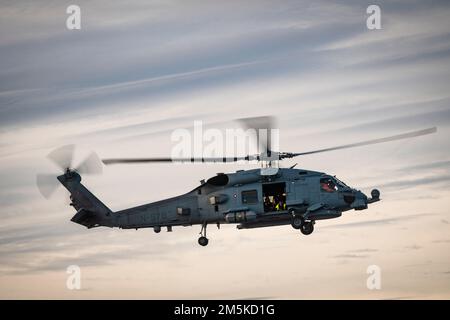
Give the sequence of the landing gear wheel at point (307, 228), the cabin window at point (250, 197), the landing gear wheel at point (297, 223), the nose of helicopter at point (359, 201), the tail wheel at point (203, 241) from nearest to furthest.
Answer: the nose of helicopter at point (359, 201)
the landing gear wheel at point (297, 223)
the landing gear wheel at point (307, 228)
the cabin window at point (250, 197)
the tail wheel at point (203, 241)

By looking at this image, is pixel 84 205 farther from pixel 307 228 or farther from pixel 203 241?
pixel 307 228

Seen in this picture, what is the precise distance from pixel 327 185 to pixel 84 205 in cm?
2240

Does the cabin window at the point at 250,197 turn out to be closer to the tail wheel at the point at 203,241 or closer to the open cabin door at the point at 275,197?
the open cabin door at the point at 275,197

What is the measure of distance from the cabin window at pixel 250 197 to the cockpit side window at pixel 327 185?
5.32 meters

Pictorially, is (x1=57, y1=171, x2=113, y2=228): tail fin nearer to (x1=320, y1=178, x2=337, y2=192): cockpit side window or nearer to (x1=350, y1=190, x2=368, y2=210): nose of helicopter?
(x1=320, y1=178, x2=337, y2=192): cockpit side window

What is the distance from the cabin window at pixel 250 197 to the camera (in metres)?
71.1

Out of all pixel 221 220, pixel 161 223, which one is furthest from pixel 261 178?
pixel 161 223

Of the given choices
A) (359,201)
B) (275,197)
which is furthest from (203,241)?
(359,201)

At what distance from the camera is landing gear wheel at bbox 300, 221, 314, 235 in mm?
70500
